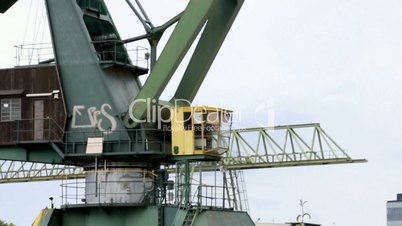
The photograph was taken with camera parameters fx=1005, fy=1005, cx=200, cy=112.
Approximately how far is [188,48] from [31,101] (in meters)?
6.45

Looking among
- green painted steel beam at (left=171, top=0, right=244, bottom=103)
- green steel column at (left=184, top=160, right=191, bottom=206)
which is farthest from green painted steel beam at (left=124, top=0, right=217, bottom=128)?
green steel column at (left=184, top=160, right=191, bottom=206)

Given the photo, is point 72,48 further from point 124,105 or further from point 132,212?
point 132,212

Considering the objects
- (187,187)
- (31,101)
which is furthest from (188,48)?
(31,101)

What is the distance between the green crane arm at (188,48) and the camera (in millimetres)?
33500

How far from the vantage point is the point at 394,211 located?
602 feet

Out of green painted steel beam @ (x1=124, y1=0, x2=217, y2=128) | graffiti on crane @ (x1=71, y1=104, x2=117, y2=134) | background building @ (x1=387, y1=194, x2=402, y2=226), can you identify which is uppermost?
background building @ (x1=387, y1=194, x2=402, y2=226)

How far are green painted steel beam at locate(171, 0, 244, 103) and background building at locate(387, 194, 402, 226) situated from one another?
149 m

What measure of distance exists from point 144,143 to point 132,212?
2446 millimetres

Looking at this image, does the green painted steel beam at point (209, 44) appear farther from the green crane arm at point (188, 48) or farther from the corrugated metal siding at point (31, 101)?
the corrugated metal siding at point (31, 101)

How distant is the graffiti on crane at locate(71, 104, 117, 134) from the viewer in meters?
35.3

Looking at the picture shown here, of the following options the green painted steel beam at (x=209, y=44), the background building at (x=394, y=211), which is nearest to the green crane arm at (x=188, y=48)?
the green painted steel beam at (x=209, y=44)

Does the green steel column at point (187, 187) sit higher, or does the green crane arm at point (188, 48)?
the green crane arm at point (188, 48)

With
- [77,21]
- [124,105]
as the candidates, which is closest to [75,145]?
[124,105]

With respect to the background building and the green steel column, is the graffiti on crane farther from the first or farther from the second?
the background building
